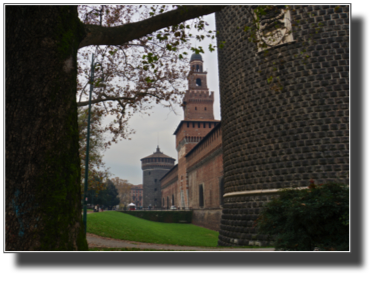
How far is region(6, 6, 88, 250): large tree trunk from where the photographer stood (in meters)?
3.15

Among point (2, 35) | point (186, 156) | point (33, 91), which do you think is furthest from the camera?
point (186, 156)

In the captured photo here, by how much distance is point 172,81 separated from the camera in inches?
436

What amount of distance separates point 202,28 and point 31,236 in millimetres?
5038

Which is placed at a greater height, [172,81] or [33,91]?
[172,81]

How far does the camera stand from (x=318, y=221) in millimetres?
4645

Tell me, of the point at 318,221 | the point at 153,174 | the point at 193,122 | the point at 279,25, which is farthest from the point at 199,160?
the point at 153,174

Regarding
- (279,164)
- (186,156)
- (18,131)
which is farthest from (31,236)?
(186,156)

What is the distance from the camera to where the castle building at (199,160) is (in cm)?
2561

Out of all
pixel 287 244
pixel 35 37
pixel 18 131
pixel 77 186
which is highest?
pixel 35 37

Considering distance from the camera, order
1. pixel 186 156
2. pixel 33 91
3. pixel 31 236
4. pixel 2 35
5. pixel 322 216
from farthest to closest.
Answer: pixel 186 156 → pixel 322 216 → pixel 2 35 → pixel 33 91 → pixel 31 236

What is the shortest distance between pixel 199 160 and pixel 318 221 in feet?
88.6

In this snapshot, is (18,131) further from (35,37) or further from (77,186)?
(35,37)

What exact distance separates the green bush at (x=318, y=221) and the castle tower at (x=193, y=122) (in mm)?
33705

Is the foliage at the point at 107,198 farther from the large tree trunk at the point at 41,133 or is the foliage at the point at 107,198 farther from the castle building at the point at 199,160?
the large tree trunk at the point at 41,133
